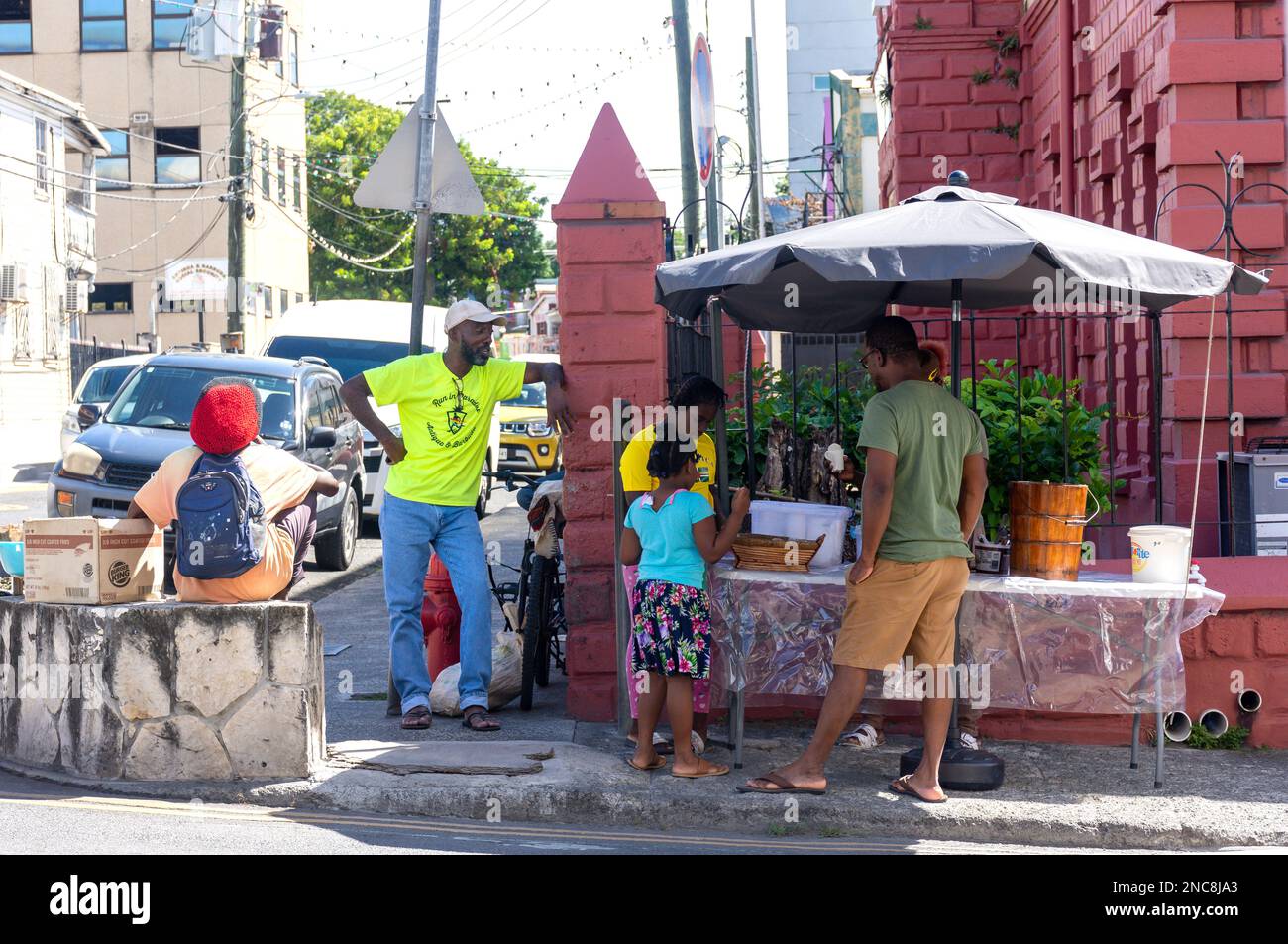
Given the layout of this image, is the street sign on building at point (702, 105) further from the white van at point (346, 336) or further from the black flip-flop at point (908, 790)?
the white van at point (346, 336)

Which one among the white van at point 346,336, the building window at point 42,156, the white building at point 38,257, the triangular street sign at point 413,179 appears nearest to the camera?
the triangular street sign at point 413,179

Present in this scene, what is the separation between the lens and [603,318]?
25.5 ft

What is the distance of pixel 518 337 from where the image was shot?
304ft

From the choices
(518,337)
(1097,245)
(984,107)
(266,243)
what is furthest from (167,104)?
(518,337)

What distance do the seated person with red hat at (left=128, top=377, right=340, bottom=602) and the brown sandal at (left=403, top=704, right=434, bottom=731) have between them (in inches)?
37.4

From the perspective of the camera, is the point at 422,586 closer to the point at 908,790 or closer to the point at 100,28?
the point at 908,790

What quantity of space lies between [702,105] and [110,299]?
37405 mm

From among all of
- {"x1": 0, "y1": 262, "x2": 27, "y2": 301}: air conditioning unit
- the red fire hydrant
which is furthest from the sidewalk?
{"x1": 0, "y1": 262, "x2": 27, "y2": 301}: air conditioning unit

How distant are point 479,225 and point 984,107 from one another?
146 feet

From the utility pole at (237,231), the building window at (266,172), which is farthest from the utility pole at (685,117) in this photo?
the building window at (266,172)

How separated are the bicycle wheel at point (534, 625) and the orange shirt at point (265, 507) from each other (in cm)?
151

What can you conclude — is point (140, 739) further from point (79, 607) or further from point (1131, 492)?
point (1131, 492)

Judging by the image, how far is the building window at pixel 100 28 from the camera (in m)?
42.0

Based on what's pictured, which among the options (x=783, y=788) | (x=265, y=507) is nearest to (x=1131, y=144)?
(x=783, y=788)
